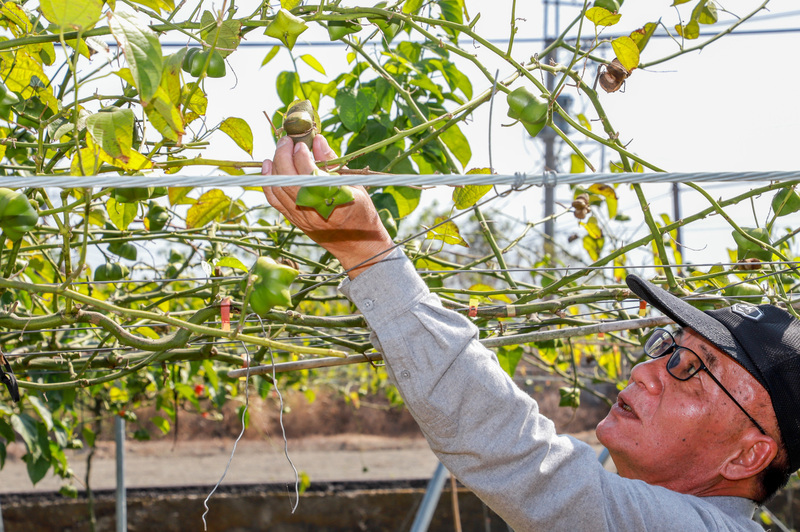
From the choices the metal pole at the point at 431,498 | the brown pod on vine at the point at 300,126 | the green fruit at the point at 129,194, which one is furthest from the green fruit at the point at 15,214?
the metal pole at the point at 431,498

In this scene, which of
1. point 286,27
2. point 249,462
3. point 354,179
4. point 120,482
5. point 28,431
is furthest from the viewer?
point 249,462

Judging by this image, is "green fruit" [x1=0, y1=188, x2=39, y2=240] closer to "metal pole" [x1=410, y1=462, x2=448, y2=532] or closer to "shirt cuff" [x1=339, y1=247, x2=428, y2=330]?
"shirt cuff" [x1=339, y1=247, x2=428, y2=330]

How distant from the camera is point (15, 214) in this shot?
2.72ft

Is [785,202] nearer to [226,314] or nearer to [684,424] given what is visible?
[684,424]

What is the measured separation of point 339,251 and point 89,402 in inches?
118

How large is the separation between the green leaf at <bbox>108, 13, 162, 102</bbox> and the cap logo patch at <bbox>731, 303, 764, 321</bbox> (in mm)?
756

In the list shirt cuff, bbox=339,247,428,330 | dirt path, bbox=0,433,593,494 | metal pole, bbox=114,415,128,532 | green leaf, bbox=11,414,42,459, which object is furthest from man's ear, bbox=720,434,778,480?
dirt path, bbox=0,433,593,494

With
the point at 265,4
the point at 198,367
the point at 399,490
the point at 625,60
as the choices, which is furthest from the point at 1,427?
the point at 399,490

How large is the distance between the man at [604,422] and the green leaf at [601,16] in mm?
332

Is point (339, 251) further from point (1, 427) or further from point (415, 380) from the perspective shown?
point (1, 427)

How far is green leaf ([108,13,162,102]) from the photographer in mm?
603

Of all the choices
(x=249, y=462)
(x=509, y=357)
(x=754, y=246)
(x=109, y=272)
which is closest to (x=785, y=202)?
(x=754, y=246)

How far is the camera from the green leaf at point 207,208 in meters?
1.15

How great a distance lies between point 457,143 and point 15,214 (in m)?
0.73
